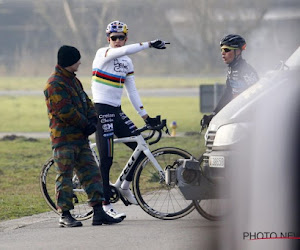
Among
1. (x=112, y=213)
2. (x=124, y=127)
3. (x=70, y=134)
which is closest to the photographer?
(x=70, y=134)

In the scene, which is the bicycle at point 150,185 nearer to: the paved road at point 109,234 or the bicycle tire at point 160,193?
the bicycle tire at point 160,193

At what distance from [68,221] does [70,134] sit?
802mm

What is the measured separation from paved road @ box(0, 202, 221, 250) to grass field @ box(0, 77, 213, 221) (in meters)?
0.85

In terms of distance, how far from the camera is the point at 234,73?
9664 millimetres

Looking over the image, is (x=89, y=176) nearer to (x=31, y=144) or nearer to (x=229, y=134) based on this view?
(x=229, y=134)

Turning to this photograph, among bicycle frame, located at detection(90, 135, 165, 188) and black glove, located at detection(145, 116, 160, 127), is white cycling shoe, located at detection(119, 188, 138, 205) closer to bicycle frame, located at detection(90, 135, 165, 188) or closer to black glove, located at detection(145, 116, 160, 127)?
bicycle frame, located at detection(90, 135, 165, 188)

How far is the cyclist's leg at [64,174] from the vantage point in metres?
9.14

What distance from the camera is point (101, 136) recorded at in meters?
9.63

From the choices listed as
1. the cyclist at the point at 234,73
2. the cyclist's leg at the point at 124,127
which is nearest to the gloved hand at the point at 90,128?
the cyclist's leg at the point at 124,127

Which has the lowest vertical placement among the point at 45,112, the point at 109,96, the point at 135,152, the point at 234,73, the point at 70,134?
the point at 135,152

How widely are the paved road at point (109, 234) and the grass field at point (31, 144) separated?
2.79 ft

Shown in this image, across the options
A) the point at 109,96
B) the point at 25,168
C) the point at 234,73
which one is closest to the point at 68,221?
the point at 109,96

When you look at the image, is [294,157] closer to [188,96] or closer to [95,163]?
[95,163]

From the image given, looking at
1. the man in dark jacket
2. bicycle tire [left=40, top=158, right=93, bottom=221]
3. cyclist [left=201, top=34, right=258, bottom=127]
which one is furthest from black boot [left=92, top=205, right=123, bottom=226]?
cyclist [left=201, top=34, right=258, bottom=127]
